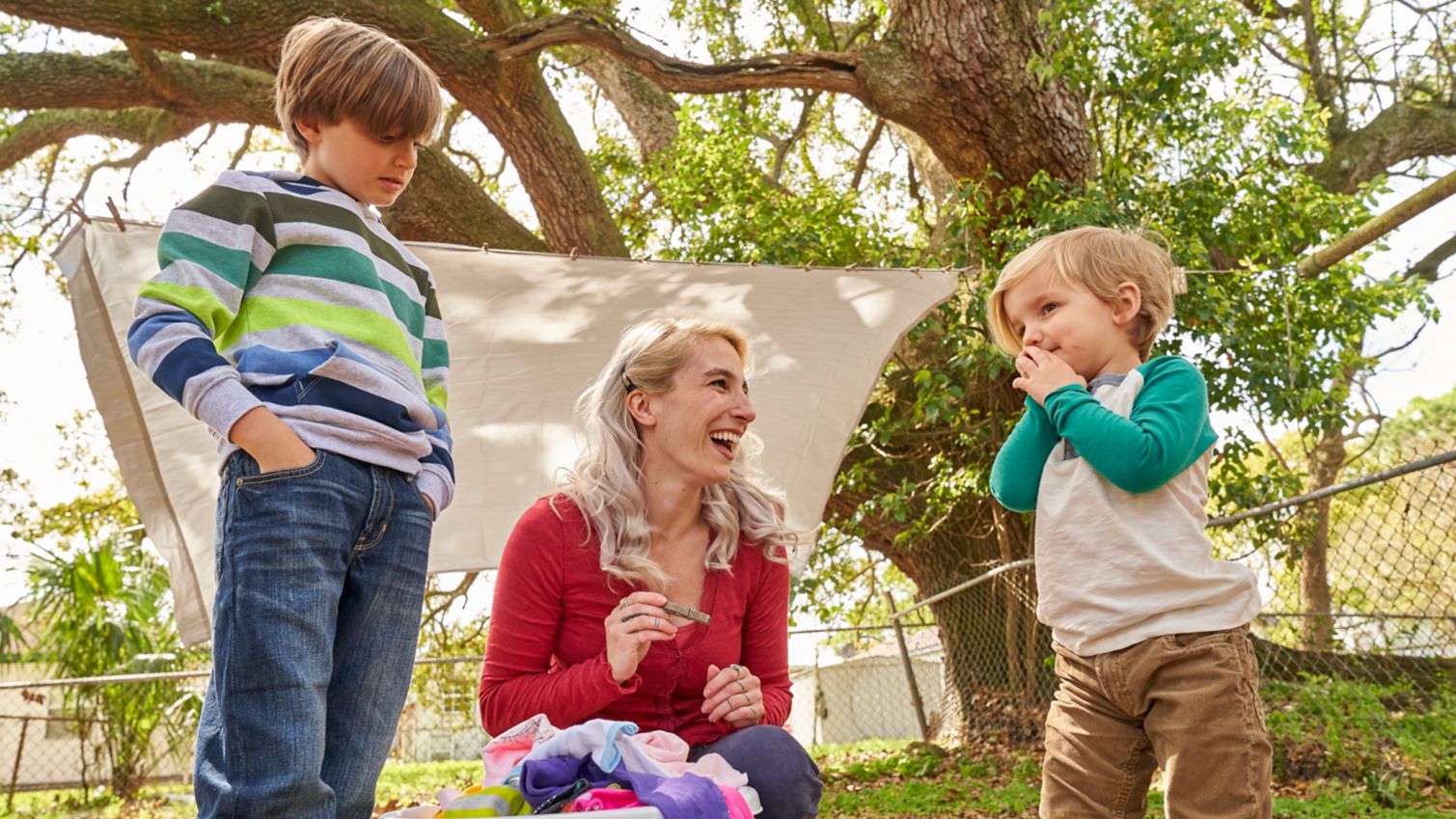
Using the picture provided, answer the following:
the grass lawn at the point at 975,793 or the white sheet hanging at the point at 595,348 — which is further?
the grass lawn at the point at 975,793

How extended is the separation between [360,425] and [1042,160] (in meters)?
4.76

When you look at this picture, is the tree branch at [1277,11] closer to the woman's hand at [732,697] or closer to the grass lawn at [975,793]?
the grass lawn at [975,793]

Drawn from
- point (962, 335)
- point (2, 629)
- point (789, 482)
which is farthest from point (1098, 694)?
point (2, 629)

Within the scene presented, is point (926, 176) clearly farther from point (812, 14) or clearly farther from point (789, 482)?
point (789, 482)

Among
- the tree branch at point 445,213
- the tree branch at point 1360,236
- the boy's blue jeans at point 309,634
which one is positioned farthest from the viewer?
the tree branch at point 445,213

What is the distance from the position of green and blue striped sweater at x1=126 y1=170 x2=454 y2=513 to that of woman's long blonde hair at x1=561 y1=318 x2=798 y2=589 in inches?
10.7

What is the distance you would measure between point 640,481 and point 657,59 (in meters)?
3.77

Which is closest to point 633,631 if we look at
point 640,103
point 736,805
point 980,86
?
point 736,805

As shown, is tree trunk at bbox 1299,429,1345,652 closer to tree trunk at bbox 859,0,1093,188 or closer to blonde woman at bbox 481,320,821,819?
tree trunk at bbox 859,0,1093,188

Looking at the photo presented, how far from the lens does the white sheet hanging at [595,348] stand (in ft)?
12.2

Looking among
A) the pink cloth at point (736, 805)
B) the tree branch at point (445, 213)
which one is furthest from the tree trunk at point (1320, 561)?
the pink cloth at point (736, 805)

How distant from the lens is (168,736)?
7.71 m

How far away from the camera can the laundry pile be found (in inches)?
50.6

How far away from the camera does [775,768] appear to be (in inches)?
64.1
